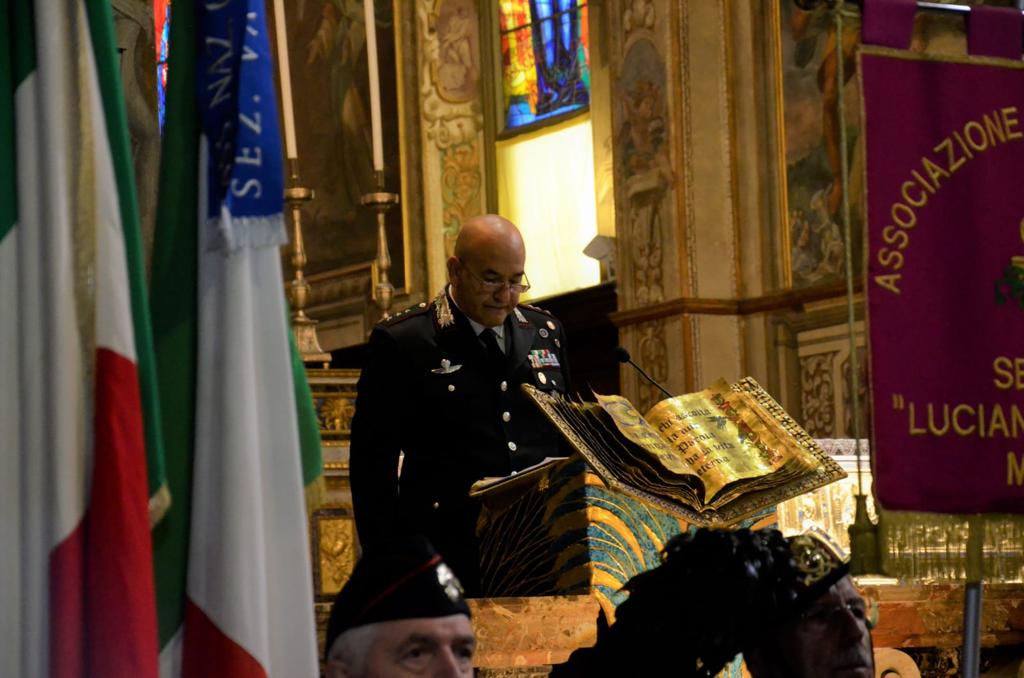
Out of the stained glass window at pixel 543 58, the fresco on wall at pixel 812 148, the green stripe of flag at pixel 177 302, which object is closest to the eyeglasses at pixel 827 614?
the green stripe of flag at pixel 177 302

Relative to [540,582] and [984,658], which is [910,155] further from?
[984,658]

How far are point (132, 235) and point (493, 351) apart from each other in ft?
6.78

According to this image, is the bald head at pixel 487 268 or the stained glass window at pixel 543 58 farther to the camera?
the stained glass window at pixel 543 58

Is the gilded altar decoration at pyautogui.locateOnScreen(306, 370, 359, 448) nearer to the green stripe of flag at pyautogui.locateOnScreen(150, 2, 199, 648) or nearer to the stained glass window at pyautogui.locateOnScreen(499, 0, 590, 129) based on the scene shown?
the green stripe of flag at pyautogui.locateOnScreen(150, 2, 199, 648)

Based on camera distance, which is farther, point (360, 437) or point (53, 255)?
point (360, 437)

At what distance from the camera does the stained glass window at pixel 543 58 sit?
1211 cm

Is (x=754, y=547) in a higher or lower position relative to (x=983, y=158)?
lower

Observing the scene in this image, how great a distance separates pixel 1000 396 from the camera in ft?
11.8

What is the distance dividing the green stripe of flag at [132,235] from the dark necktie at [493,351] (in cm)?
201

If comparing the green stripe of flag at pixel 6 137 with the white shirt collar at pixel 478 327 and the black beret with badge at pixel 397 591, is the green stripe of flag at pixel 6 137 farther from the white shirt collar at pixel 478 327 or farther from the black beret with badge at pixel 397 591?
the white shirt collar at pixel 478 327

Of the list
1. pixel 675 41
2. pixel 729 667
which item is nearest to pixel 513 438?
pixel 729 667

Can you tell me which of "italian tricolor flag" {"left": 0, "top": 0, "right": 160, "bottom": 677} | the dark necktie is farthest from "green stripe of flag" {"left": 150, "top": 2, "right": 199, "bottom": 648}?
the dark necktie

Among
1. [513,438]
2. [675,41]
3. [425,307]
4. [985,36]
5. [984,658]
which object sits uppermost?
[675,41]

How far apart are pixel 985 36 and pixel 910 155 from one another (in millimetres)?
308
